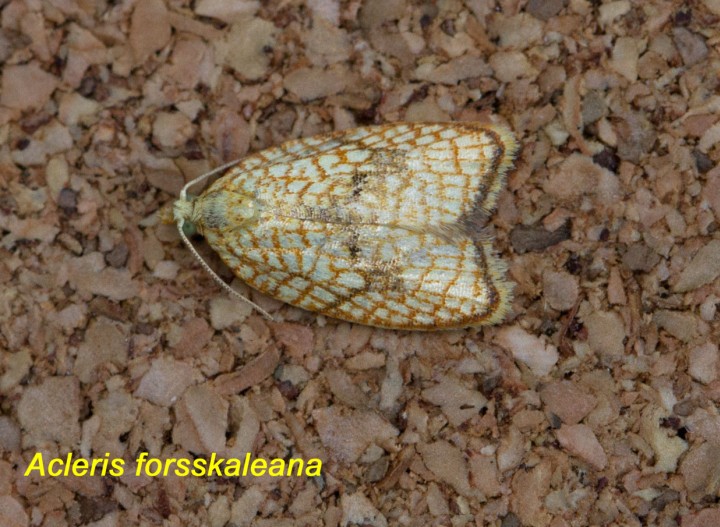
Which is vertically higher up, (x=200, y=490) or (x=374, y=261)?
(x=374, y=261)

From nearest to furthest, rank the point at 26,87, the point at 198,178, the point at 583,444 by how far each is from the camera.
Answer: the point at 583,444 → the point at 198,178 → the point at 26,87

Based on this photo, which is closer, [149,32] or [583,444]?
[583,444]

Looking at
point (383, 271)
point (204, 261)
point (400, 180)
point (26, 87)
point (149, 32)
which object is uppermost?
point (149, 32)

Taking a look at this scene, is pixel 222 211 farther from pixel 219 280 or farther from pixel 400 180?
pixel 400 180

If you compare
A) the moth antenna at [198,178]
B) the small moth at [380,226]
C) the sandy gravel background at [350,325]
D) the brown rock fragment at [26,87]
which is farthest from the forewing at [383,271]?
the brown rock fragment at [26,87]

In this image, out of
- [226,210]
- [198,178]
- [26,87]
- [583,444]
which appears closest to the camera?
[583,444]

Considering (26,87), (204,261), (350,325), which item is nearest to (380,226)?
(350,325)

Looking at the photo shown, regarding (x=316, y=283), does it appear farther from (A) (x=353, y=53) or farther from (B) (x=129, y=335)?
(A) (x=353, y=53)

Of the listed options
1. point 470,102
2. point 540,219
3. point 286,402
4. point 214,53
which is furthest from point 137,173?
point 540,219
